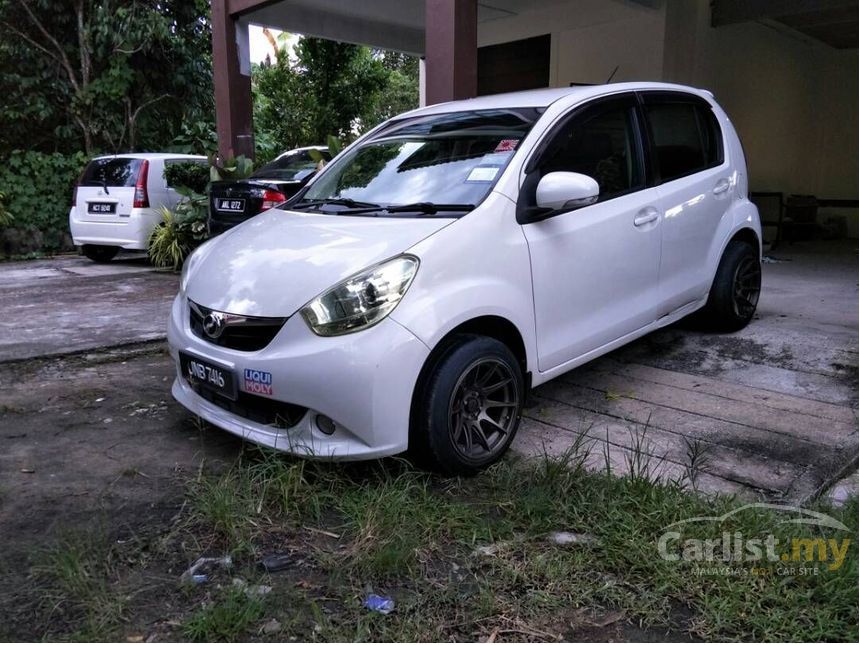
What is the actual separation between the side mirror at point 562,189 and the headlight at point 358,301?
0.76 m

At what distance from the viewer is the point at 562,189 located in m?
3.09

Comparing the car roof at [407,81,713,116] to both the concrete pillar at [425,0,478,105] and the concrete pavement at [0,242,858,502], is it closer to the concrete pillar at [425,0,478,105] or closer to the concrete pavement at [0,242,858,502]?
the concrete pavement at [0,242,858,502]

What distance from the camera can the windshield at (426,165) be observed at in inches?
129

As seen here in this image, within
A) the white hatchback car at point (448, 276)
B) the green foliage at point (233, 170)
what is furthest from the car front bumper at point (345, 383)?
the green foliage at point (233, 170)

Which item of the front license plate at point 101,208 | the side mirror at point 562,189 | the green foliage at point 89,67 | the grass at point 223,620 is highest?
the green foliage at point 89,67

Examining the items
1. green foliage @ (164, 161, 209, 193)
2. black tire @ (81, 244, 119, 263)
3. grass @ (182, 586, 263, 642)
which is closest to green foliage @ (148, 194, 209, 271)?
green foliage @ (164, 161, 209, 193)

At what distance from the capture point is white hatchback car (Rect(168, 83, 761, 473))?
106 inches

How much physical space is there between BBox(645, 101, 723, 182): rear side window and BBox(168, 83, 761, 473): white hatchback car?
2 cm

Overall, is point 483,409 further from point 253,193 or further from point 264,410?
point 253,193

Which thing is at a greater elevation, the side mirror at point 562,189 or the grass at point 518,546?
the side mirror at point 562,189

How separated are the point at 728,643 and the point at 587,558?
517 millimetres

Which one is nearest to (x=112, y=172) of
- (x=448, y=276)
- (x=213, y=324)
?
(x=213, y=324)

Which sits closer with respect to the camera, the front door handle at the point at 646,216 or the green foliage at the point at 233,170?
the front door handle at the point at 646,216

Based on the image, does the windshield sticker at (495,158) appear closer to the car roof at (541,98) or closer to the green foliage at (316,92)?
the car roof at (541,98)
